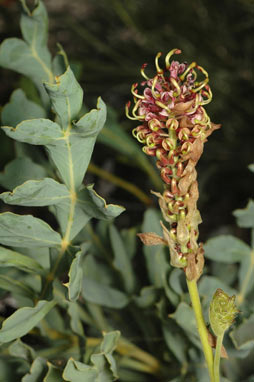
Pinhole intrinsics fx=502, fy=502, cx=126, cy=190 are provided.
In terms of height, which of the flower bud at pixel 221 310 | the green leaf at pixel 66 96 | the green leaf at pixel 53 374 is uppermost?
the green leaf at pixel 66 96

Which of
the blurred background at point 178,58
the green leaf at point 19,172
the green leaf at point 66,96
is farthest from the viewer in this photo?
the blurred background at point 178,58

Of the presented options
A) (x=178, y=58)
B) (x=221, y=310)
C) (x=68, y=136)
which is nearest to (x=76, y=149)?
(x=68, y=136)

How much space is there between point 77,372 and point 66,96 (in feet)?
0.48

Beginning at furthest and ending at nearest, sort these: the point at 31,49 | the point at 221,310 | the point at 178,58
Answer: the point at 178,58
the point at 31,49
the point at 221,310

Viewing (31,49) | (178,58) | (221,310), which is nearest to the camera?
(221,310)

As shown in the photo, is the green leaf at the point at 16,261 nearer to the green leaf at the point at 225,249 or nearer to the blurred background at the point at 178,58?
the green leaf at the point at 225,249

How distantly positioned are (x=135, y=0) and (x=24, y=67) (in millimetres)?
568

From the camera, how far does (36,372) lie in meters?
0.29

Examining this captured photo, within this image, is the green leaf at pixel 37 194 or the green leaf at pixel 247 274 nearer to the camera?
the green leaf at pixel 37 194

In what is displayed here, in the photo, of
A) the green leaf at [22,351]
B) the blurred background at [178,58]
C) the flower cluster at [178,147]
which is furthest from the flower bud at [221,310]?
the blurred background at [178,58]

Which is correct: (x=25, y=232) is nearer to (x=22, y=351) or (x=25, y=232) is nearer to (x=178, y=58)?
(x=22, y=351)

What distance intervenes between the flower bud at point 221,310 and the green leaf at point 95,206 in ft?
0.21

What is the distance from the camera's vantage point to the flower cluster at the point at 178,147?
0.80 feet

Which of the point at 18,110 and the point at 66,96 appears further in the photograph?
the point at 18,110
